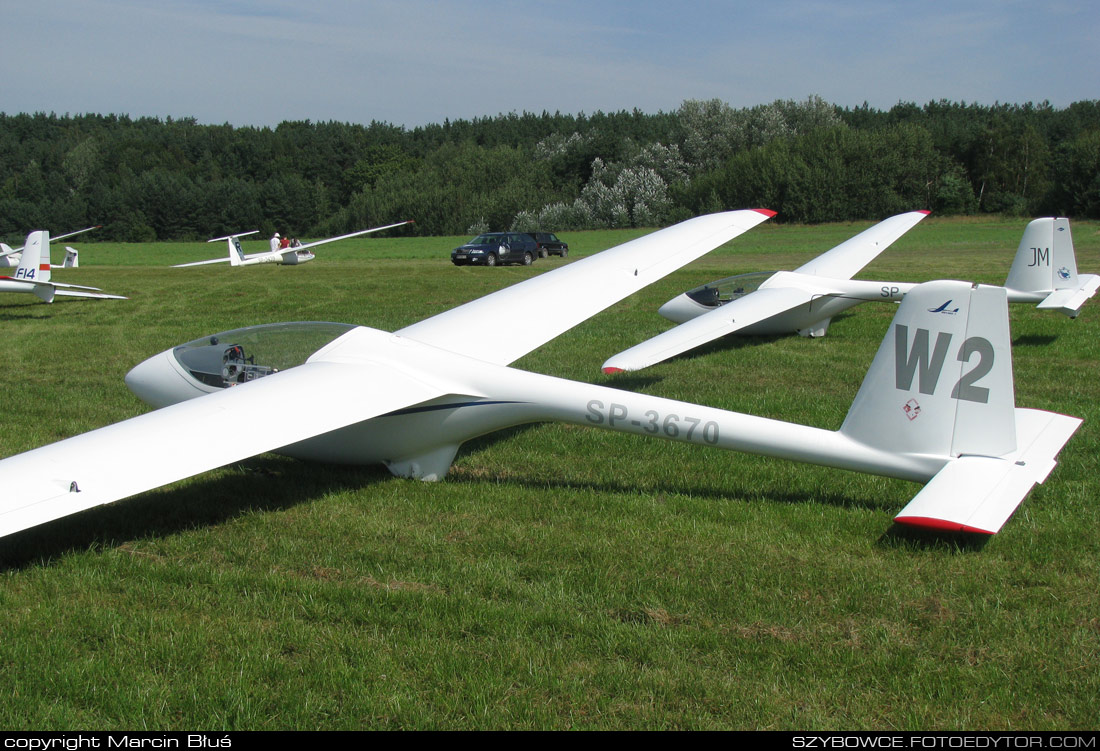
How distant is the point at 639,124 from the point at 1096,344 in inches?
4845

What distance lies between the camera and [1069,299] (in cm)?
1241

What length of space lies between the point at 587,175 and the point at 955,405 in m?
84.1

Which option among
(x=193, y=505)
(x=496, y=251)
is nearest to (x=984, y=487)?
(x=193, y=505)

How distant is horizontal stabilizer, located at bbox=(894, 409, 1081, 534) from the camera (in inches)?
189

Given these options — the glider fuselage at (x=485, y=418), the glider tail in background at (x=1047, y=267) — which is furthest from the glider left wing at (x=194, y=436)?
the glider tail in background at (x=1047, y=267)

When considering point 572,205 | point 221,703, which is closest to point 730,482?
point 221,703

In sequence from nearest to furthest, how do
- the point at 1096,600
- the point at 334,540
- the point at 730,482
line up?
the point at 1096,600
the point at 334,540
the point at 730,482

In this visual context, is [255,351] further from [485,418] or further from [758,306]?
[758,306]

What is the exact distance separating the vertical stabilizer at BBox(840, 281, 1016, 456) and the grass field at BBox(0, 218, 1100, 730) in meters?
0.66

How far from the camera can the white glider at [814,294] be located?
1234 cm

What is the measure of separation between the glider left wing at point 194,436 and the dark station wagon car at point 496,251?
1120 inches

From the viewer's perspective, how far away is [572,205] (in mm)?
74875

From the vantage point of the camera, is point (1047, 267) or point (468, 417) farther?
point (1047, 267)
